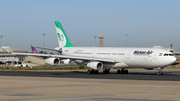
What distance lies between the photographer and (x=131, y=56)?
42031mm

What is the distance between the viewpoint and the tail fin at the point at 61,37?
52.4m

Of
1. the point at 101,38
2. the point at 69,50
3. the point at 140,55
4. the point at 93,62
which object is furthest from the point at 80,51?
the point at 101,38

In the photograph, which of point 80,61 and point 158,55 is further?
point 80,61

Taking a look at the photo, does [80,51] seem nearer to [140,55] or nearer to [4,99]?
[140,55]

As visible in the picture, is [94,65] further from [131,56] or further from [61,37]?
[61,37]

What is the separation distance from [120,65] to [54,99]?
96.1 ft

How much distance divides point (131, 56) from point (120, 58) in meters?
1.96

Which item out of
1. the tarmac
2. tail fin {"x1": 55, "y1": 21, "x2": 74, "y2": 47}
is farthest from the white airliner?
the tarmac

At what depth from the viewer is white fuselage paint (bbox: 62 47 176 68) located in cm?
3972

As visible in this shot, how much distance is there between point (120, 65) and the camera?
43.3 metres

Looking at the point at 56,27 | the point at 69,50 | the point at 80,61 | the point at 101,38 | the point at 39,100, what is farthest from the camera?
the point at 101,38

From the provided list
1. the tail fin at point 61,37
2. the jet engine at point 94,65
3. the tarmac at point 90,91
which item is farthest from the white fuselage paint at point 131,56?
the tarmac at point 90,91

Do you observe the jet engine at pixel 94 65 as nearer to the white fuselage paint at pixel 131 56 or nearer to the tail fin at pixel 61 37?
the white fuselage paint at pixel 131 56

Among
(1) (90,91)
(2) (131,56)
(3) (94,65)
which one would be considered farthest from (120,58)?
(1) (90,91)
